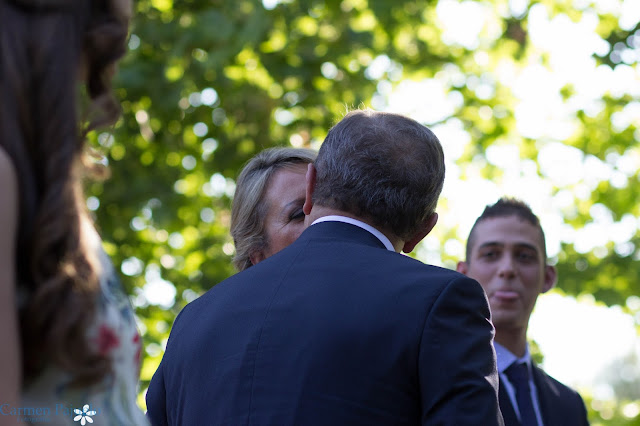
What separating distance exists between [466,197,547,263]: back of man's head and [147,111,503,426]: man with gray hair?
2.07 metres

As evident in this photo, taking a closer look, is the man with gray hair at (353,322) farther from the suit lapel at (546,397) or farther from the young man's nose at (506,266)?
the young man's nose at (506,266)

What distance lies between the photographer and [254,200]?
3.85 m

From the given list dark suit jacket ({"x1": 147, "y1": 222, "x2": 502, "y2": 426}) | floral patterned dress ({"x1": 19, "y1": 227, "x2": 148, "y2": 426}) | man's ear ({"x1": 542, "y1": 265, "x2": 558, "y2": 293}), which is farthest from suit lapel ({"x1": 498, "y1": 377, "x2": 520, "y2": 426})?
floral patterned dress ({"x1": 19, "y1": 227, "x2": 148, "y2": 426})

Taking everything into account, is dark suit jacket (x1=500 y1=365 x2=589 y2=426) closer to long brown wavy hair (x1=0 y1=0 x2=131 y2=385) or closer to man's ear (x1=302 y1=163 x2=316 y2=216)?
man's ear (x1=302 y1=163 x2=316 y2=216)

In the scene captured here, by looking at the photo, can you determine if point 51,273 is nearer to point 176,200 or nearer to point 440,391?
point 440,391

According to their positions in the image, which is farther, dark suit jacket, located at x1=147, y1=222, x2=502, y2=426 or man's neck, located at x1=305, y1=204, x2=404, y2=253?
man's neck, located at x1=305, y1=204, x2=404, y2=253

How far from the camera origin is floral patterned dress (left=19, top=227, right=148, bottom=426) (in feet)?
4.79

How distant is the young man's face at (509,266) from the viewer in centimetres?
448

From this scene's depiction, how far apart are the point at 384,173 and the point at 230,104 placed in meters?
5.48

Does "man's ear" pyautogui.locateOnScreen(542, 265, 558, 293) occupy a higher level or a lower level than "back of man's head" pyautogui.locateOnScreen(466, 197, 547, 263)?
lower

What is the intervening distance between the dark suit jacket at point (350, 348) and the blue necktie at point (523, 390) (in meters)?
1.74

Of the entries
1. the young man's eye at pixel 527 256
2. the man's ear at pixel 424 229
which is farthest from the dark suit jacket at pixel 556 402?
the man's ear at pixel 424 229

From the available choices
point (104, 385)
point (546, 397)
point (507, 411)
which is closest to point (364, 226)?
point (104, 385)

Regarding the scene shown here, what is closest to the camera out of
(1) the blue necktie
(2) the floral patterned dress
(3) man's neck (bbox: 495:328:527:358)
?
(2) the floral patterned dress
